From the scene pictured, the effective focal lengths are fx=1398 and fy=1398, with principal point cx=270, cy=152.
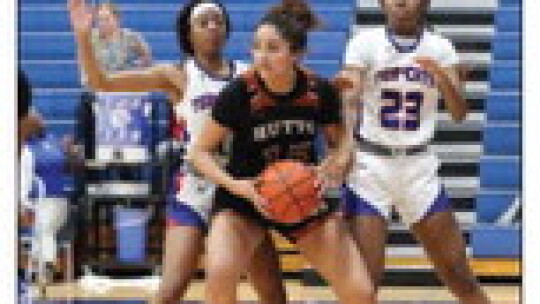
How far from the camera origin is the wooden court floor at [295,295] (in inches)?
344

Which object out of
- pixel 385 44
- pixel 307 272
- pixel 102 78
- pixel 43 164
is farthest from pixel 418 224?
pixel 43 164

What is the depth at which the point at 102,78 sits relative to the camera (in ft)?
20.6

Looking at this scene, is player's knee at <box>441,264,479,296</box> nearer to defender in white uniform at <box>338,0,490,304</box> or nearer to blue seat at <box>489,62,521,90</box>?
defender in white uniform at <box>338,0,490,304</box>

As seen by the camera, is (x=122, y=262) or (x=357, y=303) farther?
(x=122, y=262)

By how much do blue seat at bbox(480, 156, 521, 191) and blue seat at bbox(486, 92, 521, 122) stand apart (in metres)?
0.30

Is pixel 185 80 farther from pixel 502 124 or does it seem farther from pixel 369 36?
pixel 502 124

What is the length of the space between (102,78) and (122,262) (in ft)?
12.4

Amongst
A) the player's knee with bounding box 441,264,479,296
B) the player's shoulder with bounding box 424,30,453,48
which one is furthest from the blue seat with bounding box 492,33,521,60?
the player's knee with bounding box 441,264,479,296

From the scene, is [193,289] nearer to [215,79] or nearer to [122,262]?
[122,262]

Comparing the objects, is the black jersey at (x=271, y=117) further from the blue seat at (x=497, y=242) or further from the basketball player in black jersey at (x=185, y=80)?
the blue seat at (x=497, y=242)

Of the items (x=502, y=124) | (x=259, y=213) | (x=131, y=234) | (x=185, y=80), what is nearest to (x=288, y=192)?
(x=259, y=213)

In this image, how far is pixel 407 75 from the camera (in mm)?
6238

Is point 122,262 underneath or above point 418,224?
underneath

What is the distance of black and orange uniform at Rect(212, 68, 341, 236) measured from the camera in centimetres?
558
